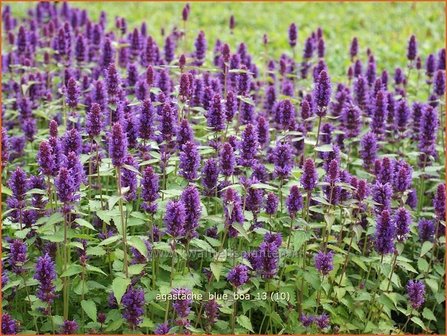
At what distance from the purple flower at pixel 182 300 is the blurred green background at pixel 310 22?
7670 millimetres

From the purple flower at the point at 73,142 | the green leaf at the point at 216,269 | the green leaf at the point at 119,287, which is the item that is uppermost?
the purple flower at the point at 73,142

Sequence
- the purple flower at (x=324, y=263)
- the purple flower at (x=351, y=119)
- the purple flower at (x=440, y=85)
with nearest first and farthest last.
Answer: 1. the purple flower at (x=324, y=263)
2. the purple flower at (x=351, y=119)
3. the purple flower at (x=440, y=85)

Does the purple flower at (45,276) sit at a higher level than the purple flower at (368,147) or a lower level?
lower

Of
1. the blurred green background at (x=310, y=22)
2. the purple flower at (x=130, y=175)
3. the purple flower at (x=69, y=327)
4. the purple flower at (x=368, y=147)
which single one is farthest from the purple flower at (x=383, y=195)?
the blurred green background at (x=310, y=22)

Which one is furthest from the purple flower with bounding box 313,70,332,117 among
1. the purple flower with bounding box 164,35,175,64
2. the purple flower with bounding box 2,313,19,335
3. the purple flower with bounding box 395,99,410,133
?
the purple flower with bounding box 164,35,175,64

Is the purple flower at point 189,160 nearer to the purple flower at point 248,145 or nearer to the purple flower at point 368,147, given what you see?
the purple flower at point 248,145

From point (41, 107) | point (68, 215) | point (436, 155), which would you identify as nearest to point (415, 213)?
point (436, 155)

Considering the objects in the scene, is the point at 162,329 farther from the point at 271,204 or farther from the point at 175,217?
the point at 271,204

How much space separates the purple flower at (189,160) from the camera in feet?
13.6

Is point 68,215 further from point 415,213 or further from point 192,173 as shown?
point 415,213

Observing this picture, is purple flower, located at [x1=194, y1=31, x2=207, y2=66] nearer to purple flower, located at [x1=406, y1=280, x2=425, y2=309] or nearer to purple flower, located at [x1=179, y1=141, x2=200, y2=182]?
purple flower, located at [x1=179, y1=141, x2=200, y2=182]

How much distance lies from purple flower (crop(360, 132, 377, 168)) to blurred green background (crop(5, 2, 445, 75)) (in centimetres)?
581

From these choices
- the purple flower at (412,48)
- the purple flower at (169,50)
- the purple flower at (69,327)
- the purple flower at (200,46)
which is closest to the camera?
the purple flower at (69,327)

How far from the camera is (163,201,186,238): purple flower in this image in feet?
12.4
